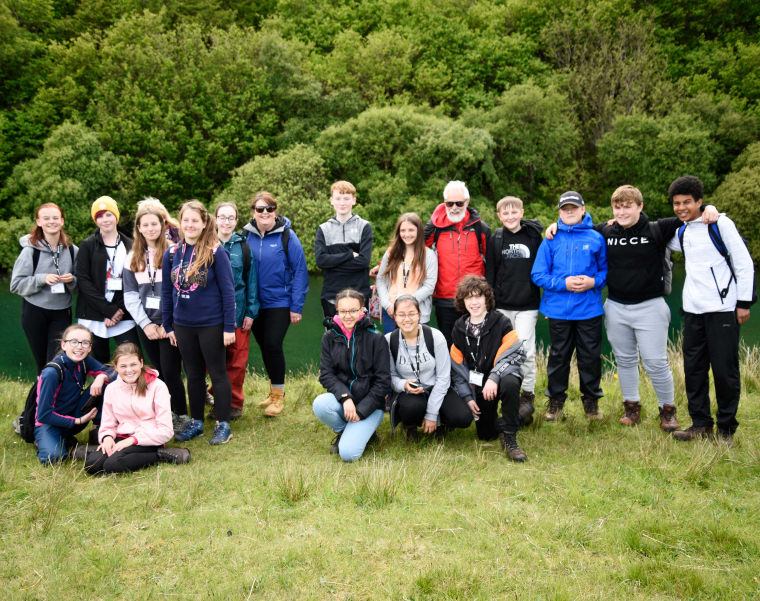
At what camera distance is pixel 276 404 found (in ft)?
18.9

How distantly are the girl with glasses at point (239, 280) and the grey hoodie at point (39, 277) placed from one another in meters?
1.36

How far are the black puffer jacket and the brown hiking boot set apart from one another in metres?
2.35

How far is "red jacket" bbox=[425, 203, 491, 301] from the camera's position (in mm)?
5383

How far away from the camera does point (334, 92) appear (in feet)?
99.7

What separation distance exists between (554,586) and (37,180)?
87.3ft

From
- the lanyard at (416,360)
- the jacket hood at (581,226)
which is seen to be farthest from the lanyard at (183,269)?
the jacket hood at (581,226)

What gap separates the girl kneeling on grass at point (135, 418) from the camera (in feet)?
13.9

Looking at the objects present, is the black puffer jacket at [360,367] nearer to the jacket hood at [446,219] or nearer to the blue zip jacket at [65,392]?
the jacket hood at [446,219]

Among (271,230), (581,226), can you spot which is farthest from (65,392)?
(581,226)

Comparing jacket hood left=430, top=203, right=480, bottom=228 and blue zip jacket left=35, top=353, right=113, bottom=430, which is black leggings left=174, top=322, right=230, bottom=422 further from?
jacket hood left=430, top=203, right=480, bottom=228

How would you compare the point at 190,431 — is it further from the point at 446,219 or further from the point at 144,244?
the point at 446,219

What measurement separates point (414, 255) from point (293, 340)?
10.8 metres

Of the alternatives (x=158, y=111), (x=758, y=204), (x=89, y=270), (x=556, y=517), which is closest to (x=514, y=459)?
(x=556, y=517)

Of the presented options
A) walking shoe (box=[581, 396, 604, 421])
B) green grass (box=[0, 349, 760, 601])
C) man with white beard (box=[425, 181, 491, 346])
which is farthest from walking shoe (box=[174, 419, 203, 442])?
walking shoe (box=[581, 396, 604, 421])
